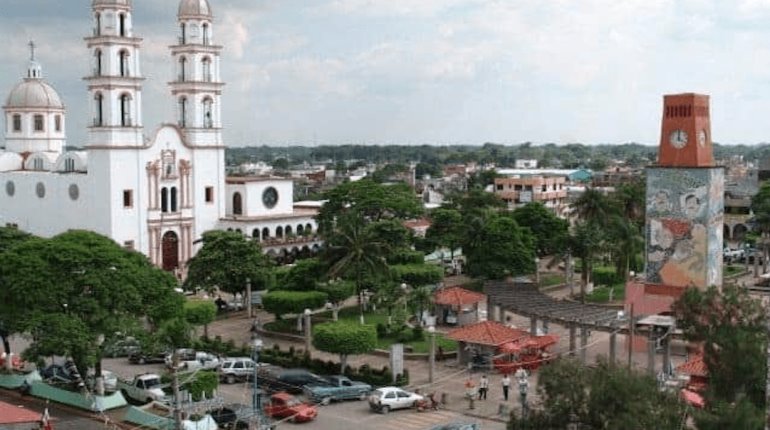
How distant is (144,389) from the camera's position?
31.3m

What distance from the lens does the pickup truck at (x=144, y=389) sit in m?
30.7

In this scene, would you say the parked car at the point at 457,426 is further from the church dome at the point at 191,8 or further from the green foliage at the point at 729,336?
the church dome at the point at 191,8

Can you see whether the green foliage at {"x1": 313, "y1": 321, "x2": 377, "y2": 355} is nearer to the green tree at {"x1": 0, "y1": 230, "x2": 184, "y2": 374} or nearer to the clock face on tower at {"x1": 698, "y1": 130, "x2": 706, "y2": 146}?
the green tree at {"x1": 0, "y1": 230, "x2": 184, "y2": 374}

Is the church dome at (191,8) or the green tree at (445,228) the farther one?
the church dome at (191,8)

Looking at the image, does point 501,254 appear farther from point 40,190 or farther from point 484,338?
point 40,190

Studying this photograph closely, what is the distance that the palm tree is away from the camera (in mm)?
41594

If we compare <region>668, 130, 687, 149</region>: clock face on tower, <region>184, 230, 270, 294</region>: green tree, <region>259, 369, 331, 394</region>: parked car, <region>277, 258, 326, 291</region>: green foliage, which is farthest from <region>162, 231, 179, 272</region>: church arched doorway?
<region>668, 130, 687, 149</region>: clock face on tower

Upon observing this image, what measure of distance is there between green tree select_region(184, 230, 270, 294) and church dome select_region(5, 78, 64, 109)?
27.4 metres

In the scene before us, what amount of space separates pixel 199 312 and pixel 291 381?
672 cm

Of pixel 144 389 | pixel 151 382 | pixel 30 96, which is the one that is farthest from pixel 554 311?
pixel 30 96

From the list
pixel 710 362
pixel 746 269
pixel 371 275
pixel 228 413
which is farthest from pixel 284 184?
pixel 710 362

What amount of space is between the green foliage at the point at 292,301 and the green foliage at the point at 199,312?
353 cm

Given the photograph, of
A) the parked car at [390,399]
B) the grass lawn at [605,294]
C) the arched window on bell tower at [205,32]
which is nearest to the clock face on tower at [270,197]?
the arched window on bell tower at [205,32]

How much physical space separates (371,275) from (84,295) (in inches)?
598
